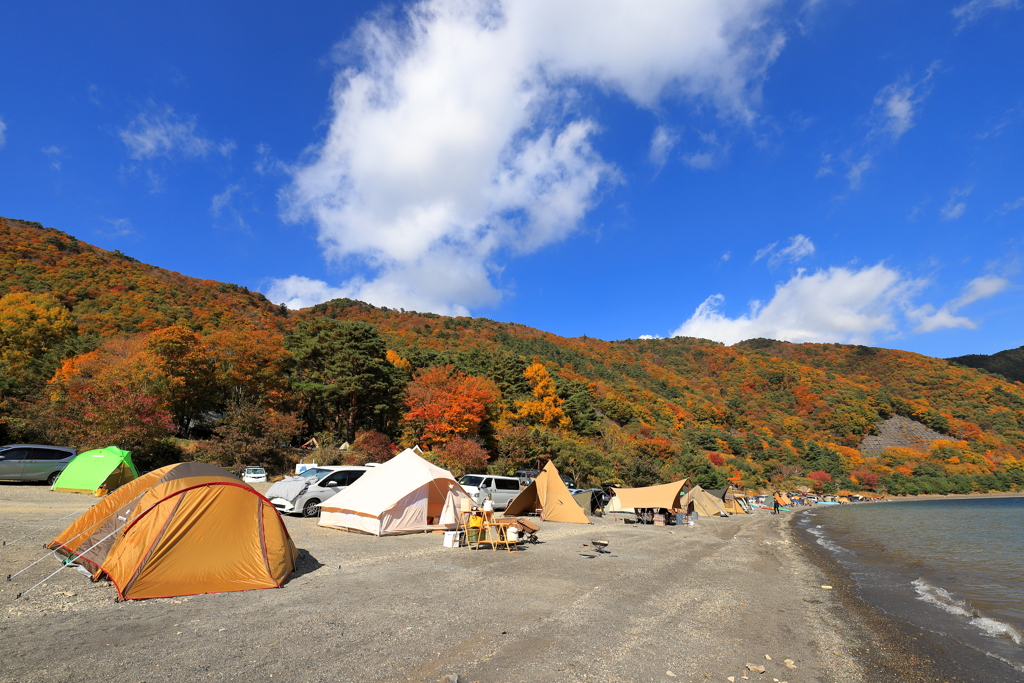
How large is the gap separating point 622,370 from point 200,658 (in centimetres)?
10006

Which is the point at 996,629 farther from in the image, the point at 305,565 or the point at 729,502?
the point at 729,502

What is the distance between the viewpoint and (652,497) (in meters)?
24.8

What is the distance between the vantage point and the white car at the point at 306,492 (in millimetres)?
16125

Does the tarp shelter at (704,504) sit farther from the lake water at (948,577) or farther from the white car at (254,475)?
the white car at (254,475)

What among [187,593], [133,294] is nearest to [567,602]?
[187,593]

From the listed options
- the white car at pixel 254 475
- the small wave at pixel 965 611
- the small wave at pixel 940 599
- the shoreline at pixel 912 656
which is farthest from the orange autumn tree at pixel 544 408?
the shoreline at pixel 912 656

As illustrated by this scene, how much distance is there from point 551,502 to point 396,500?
9451 millimetres

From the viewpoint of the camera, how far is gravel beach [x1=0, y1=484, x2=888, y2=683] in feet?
17.1

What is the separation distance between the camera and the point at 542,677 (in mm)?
5238

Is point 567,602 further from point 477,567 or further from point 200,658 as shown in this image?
point 200,658

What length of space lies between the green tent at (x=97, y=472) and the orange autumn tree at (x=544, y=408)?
30.0 meters

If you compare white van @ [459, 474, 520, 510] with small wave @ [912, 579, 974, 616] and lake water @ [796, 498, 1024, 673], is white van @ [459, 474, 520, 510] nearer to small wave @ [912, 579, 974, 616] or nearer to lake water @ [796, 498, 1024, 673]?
lake water @ [796, 498, 1024, 673]

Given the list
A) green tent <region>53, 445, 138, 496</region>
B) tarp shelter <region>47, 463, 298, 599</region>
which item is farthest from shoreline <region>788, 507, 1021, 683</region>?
green tent <region>53, 445, 138, 496</region>

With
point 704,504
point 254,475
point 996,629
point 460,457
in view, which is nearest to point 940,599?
point 996,629
